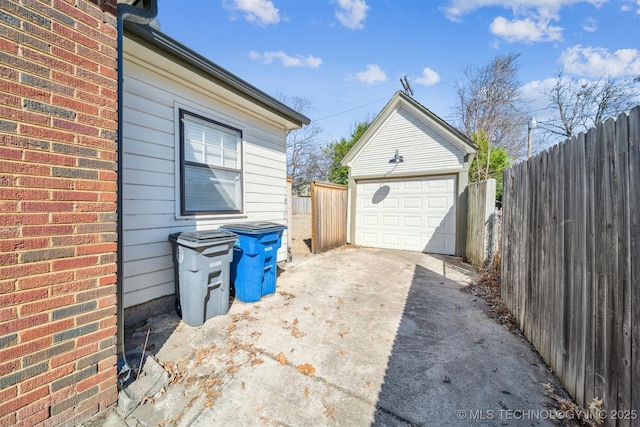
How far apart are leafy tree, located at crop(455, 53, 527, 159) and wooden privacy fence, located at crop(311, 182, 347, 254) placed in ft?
44.2

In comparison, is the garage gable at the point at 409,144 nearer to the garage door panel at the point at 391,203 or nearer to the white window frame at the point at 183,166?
the garage door panel at the point at 391,203

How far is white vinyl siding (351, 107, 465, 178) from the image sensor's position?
7.72 m

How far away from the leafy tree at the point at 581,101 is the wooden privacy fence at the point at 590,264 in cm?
1800

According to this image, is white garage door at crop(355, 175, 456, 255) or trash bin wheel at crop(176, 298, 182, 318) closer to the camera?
trash bin wheel at crop(176, 298, 182, 318)

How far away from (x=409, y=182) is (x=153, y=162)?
7016 millimetres

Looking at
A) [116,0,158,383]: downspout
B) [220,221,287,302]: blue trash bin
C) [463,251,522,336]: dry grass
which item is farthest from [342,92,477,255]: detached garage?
[116,0,158,383]: downspout

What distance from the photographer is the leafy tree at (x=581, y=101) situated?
47.8ft

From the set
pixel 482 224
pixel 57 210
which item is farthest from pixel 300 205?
pixel 57 210

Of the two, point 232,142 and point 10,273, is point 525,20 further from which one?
point 10,273

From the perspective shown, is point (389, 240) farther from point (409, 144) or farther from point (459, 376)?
point (459, 376)

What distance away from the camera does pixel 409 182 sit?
834 centimetres

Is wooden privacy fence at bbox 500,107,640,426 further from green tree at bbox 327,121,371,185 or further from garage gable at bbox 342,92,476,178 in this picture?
green tree at bbox 327,121,371,185

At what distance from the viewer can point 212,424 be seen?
1830 millimetres

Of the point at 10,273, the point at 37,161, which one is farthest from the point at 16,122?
the point at 10,273
